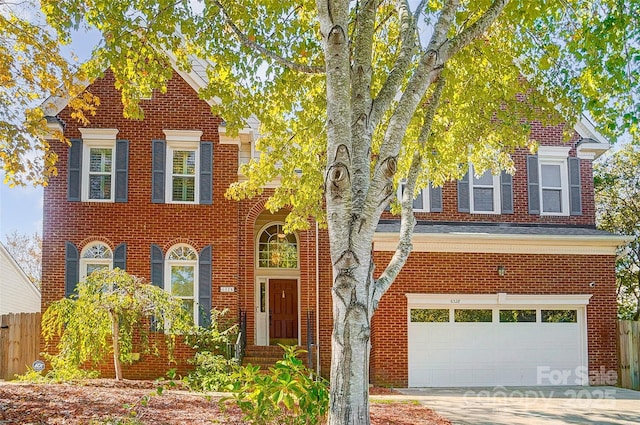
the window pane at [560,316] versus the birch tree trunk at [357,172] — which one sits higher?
the birch tree trunk at [357,172]

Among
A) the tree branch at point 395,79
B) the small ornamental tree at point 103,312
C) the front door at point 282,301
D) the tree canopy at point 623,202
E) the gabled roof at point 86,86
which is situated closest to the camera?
the tree branch at point 395,79

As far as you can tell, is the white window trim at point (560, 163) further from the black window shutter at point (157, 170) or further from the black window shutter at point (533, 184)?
the black window shutter at point (157, 170)

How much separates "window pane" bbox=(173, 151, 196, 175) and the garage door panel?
6.86 metres

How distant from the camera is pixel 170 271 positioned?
17359 millimetres

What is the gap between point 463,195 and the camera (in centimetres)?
1855

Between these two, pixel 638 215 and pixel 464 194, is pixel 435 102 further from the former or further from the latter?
pixel 638 215

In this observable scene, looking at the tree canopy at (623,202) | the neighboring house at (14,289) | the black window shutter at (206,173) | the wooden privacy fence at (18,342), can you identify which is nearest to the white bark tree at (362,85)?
the black window shutter at (206,173)

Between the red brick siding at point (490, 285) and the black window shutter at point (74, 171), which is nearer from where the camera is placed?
the red brick siding at point (490, 285)

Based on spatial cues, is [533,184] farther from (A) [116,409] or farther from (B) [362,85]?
(A) [116,409]

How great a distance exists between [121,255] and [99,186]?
1.85 metres

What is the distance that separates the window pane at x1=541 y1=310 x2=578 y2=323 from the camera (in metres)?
17.4

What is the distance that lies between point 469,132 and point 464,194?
21.9 ft

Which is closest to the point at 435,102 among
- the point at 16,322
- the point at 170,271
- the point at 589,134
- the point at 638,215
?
the point at 170,271

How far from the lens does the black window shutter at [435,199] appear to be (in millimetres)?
18391
